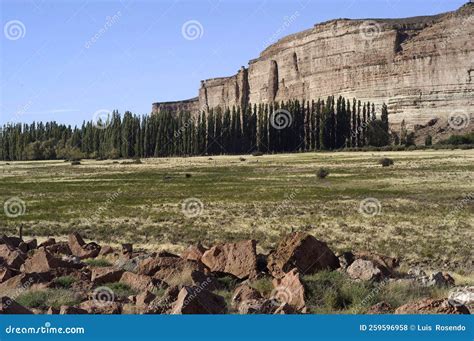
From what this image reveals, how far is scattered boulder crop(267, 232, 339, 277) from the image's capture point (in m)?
12.0

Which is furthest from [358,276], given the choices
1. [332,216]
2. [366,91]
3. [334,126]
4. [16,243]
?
[366,91]

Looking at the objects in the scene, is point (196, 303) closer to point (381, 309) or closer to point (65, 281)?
point (381, 309)

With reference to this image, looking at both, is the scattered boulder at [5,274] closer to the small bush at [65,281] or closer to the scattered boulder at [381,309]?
the small bush at [65,281]

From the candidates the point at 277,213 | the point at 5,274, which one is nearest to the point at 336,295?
the point at 5,274

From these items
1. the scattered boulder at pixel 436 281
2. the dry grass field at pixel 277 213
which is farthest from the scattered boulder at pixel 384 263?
the dry grass field at pixel 277 213

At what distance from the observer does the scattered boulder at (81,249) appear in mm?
15438

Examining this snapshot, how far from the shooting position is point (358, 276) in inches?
455

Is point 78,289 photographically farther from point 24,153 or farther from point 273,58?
point 273,58

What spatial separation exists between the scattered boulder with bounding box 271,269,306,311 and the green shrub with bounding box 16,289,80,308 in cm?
340

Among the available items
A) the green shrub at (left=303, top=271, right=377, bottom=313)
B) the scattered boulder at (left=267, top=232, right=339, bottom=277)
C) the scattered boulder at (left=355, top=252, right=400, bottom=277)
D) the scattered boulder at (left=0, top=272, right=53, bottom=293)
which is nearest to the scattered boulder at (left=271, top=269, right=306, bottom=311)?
the green shrub at (left=303, top=271, right=377, bottom=313)

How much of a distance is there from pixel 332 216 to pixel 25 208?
16.9 m

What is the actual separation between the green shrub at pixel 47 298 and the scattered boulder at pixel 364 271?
5.36 meters

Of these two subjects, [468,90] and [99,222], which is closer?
[99,222]

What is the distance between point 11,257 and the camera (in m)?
13.3
